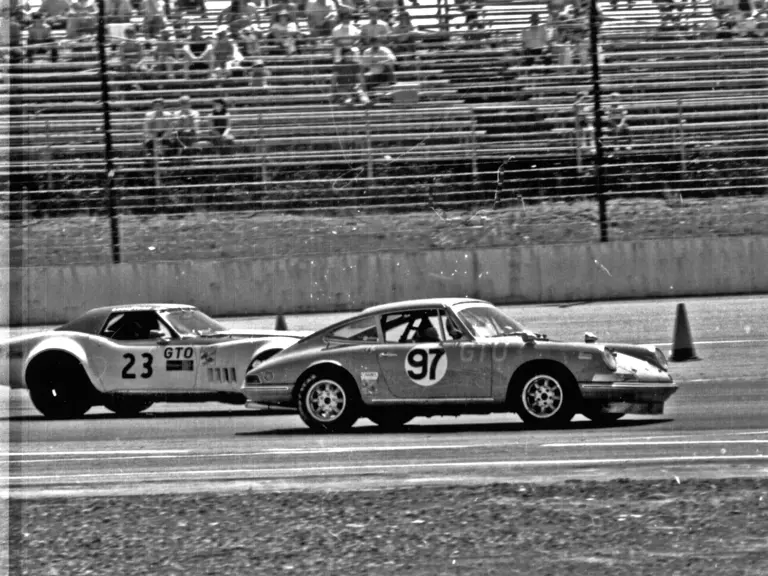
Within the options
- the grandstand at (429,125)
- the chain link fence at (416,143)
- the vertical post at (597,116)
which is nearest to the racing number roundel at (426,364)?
the chain link fence at (416,143)

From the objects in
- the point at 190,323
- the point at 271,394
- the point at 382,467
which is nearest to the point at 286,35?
the point at 190,323

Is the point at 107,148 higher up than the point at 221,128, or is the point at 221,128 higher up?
the point at 221,128

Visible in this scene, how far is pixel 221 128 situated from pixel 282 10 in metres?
1.91

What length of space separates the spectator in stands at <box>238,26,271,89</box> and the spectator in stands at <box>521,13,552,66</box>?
359cm

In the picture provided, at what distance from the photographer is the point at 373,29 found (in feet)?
61.5

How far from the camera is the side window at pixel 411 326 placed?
10477 millimetres

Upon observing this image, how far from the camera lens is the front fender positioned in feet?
39.8

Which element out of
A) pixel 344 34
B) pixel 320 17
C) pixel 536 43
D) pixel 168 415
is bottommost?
pixel 168 415

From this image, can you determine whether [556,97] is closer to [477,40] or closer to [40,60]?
[477,40]

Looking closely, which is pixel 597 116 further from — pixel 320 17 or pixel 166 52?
pixel 166 52

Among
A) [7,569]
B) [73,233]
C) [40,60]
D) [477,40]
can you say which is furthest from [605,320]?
[7,569]

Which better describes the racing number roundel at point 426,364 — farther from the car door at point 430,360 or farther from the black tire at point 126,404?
the black tire at point 126,404

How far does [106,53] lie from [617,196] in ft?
23.8

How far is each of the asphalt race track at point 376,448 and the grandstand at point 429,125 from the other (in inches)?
211
